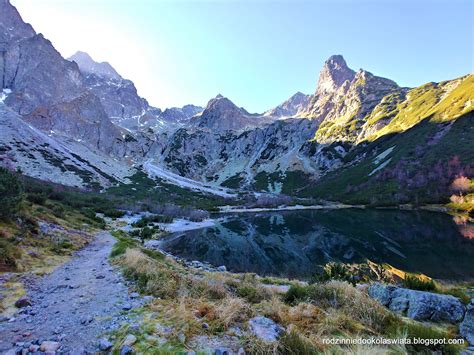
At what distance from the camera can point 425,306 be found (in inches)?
383

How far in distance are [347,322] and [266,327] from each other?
2546 mm

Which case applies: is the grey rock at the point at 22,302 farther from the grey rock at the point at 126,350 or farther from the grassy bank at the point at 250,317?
the grey rock at the point at 126,350

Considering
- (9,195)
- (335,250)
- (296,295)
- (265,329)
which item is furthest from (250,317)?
(335,250)

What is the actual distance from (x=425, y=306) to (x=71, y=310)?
41.7 feet

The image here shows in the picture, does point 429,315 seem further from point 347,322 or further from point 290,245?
point 290,245

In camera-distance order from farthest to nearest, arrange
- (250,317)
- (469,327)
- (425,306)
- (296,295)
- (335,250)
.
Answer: (335,250) < (296,295) < (425,306) < (469,327) < (250,317)

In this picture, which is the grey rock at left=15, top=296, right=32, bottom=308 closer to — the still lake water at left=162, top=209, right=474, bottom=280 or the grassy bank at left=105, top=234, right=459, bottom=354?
the grassy bank at left=105, top=234, right=459, bottom=354

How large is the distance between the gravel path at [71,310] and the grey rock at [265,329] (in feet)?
11.7

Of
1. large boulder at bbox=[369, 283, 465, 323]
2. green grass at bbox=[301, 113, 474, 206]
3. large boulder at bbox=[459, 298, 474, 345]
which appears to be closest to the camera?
large boulder at bbox=[459, 298, 474, 345]

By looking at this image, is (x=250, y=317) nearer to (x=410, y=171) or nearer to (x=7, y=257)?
(x=7, y=257)

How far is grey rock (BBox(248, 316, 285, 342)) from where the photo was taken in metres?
5.91

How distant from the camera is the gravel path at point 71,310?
19.1 ft

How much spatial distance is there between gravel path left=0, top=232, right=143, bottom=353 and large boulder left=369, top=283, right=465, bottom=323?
10.4 meters

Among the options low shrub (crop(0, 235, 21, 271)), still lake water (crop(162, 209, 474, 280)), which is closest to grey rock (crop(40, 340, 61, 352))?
low shrub (crop(0, 235, 21, 271))
